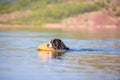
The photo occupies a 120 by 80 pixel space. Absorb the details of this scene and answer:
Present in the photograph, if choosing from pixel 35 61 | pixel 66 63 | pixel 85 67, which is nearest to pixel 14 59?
pixel 35 61

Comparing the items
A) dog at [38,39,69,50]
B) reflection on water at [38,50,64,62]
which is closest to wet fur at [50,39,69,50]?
dog at [38,39,69,50]

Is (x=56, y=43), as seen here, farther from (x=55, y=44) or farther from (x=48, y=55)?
(x=48, y=55)

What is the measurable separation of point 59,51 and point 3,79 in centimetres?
1914

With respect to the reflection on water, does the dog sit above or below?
above

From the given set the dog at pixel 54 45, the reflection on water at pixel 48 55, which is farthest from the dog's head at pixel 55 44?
the reflection on water at pixel 48 55

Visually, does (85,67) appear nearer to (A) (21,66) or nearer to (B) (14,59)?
(A) (21,66)

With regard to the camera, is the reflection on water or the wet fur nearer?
the reflection on water

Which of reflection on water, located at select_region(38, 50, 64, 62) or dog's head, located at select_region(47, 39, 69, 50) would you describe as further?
dog's head, located at select_region(47, 39, 69, 50)

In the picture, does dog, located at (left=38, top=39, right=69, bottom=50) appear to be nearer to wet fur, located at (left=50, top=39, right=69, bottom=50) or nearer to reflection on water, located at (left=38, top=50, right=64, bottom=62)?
wet fur, located at (left=50, top=39, right=69, bottom=50)

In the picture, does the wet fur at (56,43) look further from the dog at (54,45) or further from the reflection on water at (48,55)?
the reflection on water at (48,55)

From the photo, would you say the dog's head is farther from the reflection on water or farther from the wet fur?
the reflection on water

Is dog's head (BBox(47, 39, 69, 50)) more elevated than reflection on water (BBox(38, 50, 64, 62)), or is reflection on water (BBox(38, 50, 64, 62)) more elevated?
dog's head (BBox(47, 39, 69, 50))

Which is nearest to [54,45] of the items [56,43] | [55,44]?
[55,44]

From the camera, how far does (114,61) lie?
35.2 metres
